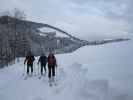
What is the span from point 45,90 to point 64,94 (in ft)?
4.09

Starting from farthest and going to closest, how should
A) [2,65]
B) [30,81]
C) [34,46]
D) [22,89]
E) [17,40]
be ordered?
[34,46], [17,40], [2,65], [30,81], [22,89]

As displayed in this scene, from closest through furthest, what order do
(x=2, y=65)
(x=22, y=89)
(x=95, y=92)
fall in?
(x=95, y=92) → (x=22, y=89) → (x=2, y=65)

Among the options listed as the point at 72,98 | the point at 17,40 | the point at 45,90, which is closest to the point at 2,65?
the point at 17,40

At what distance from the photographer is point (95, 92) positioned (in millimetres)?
9547

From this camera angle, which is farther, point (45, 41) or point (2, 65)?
point (45, 41)

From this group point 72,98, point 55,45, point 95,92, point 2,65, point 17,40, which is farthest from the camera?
point 55,45

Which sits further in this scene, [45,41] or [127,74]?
[45,41]

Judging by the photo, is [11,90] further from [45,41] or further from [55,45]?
[55,45]

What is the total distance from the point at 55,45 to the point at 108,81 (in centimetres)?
5200

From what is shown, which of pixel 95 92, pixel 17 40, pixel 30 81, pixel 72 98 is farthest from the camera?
pixel 17 40

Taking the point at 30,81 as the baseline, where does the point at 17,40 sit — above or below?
above

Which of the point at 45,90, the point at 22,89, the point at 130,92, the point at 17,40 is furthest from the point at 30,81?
the point at 17,40

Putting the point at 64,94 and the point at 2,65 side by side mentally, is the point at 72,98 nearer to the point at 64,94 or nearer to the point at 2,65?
the point at 64,94

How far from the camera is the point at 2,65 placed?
27188 mm
